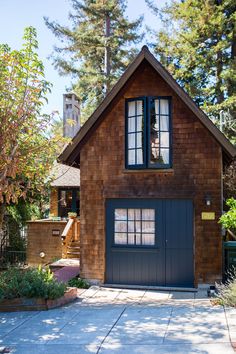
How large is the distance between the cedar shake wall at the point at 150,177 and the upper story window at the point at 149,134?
0.19m

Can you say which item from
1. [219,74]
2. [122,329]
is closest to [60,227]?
[122,329]

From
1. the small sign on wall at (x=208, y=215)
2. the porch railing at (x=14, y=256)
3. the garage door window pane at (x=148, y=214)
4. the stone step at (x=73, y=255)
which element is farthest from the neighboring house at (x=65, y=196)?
the small sign on wall at (x=208, y=215)

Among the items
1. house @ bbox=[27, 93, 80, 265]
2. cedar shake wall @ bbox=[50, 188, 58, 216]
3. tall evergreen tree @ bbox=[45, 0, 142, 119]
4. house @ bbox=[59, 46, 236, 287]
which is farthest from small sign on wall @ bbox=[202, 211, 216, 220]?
tall evergreen tree @ bbox=[45, 0, 142, 119]

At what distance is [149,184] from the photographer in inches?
474

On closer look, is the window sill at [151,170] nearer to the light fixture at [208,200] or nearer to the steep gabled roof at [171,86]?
the light fixture at [208,200]

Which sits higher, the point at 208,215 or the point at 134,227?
the point at 208,215

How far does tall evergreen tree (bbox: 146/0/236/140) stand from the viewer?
72.1 feet

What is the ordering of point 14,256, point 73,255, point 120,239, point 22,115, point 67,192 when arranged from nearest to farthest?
point 22,115 → point 120,239 → point 73,255 → point 14,256 → point 67,192

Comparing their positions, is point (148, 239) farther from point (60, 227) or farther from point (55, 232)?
point (55, 232)

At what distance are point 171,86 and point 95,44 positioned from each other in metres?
19.3

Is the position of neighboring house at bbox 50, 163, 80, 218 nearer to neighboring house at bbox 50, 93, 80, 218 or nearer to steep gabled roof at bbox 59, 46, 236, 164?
neighboring house at bbox 50, 93, 80, 218

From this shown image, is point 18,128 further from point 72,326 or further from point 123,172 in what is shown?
point 123,172

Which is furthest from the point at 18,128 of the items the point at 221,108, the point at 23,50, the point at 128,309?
the point at 221,108

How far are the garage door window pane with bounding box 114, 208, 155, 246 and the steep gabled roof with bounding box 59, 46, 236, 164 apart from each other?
2.37m
